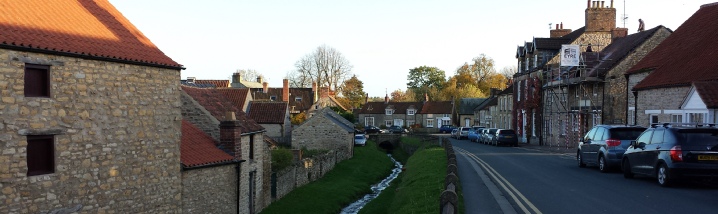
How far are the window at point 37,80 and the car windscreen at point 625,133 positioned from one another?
1644 centimetres

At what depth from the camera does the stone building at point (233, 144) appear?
21312 mm

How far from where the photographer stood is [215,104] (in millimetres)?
24875

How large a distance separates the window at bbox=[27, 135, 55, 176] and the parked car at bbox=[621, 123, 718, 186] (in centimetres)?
1442

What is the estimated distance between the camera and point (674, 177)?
1541 centimetres

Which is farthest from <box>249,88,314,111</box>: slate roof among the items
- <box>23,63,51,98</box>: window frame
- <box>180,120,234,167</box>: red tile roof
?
<box>23,63,51,98</box>: window frame

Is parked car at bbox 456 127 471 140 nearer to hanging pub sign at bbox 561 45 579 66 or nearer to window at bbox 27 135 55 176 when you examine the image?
hanging pub sign at bbox 561 45 579 66

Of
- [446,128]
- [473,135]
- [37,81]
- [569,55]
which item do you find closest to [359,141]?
[473,135]

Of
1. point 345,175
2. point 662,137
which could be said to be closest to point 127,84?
point 662,137

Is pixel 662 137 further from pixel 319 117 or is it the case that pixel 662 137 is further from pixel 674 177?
pixel 319 117

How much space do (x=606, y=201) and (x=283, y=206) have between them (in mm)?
16145

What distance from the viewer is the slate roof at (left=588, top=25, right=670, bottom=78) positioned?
36.8 m

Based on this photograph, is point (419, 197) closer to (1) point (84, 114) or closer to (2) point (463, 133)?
(1) point (84, 114)

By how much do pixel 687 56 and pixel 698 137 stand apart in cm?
1390

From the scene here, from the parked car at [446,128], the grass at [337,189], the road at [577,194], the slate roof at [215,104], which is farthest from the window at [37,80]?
the parked car at [446,128]
